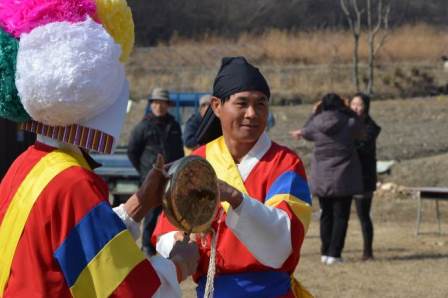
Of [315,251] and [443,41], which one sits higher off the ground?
[315,251]

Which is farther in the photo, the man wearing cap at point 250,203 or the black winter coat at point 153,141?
the black winter coat at point 153,141

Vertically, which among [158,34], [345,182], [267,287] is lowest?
[158,34]

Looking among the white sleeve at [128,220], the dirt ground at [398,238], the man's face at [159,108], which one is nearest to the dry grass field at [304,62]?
the dirt ground at [398,238]

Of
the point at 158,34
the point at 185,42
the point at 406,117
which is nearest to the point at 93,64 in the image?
the point at 406,117

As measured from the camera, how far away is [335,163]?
1028 centimetres

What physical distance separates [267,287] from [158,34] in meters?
42.9

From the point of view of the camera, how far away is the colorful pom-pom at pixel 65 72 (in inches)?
114

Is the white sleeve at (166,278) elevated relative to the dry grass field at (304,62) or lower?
elevated

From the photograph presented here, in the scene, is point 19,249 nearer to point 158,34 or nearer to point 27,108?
point 27,108

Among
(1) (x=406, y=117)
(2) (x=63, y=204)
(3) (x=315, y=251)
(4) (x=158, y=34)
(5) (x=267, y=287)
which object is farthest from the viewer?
(4) (x=158, y=34)

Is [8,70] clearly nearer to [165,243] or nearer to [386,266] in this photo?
[165,243]

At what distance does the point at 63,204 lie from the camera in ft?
9.39

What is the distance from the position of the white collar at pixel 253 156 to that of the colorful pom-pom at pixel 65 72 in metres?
1.35

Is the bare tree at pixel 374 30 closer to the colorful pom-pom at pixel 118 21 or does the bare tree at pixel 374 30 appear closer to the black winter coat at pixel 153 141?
the black winter coat at pixel 153 141
